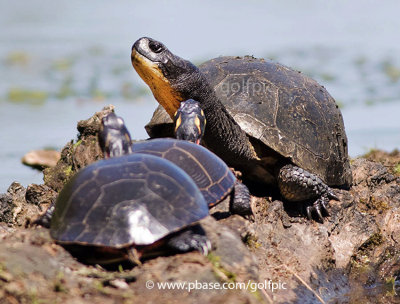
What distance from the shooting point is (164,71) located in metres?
7.73

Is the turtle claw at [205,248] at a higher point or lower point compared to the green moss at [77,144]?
lower

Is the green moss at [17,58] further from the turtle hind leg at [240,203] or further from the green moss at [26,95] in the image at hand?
the turtle hind leg at [240,203]

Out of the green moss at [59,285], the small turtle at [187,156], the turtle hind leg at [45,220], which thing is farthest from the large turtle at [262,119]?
the green moss at [59,285]

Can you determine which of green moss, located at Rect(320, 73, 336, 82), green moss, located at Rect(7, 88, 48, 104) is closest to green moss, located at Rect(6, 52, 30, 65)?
green moss, located at Rect(7, 88, 48, 104)

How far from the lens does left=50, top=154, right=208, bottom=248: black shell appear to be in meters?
4.61

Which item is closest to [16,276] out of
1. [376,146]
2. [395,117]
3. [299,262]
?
[299,262]

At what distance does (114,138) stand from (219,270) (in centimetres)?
144

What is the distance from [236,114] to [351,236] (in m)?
2.04

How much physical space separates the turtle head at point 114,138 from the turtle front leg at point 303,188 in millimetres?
2756

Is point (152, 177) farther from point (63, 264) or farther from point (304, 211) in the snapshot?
point (304, 211)

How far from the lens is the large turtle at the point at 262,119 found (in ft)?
25.4

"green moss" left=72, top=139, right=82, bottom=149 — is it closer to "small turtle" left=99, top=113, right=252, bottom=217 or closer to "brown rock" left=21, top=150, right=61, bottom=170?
"small turtle" left=99, top=113, right=252, bottom=217

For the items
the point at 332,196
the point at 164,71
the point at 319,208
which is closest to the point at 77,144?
the point at 164,71

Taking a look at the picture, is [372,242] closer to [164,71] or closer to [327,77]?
[164,71]
